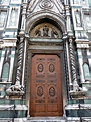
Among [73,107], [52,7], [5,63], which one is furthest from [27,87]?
[52,7]

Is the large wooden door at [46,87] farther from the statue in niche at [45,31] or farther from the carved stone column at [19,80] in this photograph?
the statue in niche at [45,31]

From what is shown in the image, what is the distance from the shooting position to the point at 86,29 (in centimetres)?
918

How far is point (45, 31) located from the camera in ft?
31.3

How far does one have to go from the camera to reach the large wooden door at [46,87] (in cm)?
766

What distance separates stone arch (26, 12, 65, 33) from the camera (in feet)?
29.9

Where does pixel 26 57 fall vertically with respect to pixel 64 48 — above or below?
below

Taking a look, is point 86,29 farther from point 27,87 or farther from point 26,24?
point 27,87

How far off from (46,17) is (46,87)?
4.53 metres

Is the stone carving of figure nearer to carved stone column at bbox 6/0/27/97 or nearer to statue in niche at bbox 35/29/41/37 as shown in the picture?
statue in niche at bbox 35/29/41/37

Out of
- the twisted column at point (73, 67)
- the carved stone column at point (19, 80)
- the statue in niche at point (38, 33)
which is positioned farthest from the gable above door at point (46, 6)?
the twisted column at point (73, 67)

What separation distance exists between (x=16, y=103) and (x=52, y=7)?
21.9 ft

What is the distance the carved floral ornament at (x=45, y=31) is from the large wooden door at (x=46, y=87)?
1.43 m

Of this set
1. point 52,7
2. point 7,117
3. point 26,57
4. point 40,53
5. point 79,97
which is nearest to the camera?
point 7,117

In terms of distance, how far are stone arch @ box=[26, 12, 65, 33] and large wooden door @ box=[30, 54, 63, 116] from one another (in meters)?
2.02
